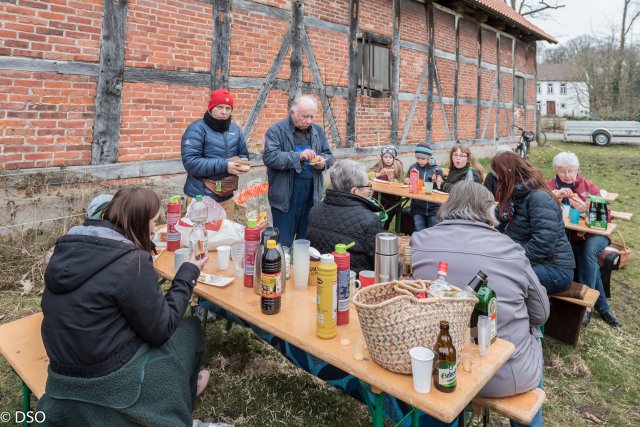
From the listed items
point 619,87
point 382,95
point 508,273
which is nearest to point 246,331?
point 508,273

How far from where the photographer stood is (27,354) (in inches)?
88.0

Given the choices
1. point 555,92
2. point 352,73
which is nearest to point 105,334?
point 352,73

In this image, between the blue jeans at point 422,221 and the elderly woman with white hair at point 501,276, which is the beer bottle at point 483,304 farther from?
the blue jeans at point 422,221

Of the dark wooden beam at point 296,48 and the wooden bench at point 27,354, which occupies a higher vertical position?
the dark wooden beam at point 296,48

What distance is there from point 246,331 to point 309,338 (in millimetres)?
1961

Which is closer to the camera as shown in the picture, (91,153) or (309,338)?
(309,338)

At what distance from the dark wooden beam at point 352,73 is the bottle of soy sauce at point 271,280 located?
6.98m

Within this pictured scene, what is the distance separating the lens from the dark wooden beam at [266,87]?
6930 mm

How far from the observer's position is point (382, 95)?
9445 mm

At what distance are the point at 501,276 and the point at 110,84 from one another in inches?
202

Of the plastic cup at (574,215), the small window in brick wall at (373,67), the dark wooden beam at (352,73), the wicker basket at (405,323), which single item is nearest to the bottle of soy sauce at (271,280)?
the wicker basket at (405,323)

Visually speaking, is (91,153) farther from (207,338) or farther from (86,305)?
(86,305)

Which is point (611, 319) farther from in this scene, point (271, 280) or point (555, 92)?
point (555, 92)

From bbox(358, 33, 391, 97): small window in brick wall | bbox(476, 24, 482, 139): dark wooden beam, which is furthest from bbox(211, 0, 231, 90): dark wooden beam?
bbox(476, 24, 482, 139): dark wooden beam
